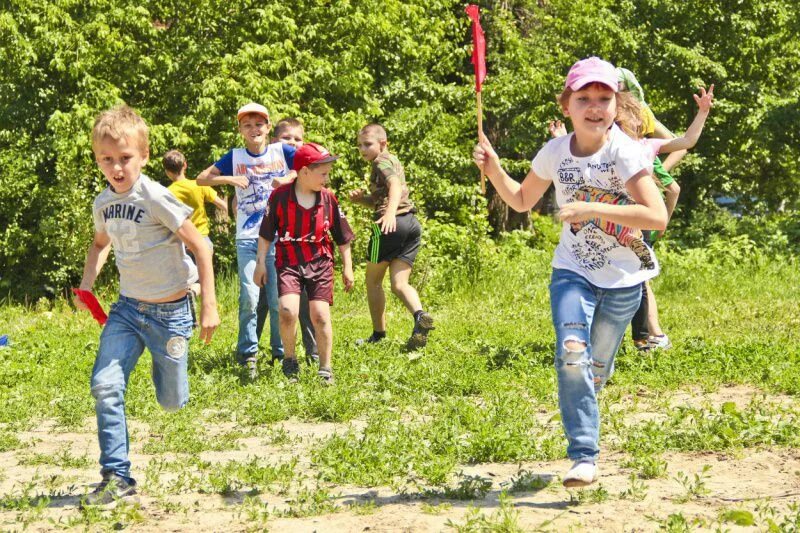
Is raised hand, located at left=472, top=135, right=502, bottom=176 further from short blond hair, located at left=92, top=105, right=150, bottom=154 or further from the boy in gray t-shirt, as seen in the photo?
short blond hair, located at left=92, top=105, right=150, bottom=154

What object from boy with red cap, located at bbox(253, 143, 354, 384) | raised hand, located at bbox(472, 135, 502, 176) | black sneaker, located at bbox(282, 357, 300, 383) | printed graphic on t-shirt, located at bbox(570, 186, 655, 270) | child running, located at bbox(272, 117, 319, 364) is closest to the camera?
printed graphic on t-shirt, located at bbox(570, 186, 655, 270)

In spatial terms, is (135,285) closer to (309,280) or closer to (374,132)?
(309,280)

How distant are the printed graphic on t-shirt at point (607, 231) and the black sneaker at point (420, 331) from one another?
154 inches

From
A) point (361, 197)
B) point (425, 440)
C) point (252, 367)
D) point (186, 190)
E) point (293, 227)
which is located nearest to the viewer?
point (425, 440)

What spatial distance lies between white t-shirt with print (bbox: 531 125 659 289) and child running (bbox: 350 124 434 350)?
368 centimetres

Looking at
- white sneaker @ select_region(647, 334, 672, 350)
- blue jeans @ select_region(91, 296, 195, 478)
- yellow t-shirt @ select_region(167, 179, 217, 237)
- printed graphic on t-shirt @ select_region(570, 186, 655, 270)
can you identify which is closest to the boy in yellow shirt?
yellow t-shirt @ select_region(167, 179, 217, 237)

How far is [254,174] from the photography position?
8172 mm

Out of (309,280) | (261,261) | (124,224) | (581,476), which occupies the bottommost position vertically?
(581,476)

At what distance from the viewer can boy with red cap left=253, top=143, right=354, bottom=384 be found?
294 inches

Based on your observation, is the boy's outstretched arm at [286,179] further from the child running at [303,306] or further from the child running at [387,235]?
the child running at [387,235]

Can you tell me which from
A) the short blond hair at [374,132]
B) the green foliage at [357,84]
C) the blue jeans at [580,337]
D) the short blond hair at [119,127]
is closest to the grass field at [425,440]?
the blue jeans at [580,337]

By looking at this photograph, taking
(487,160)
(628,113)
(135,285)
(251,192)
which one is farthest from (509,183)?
(251,192)

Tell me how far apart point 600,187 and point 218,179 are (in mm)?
4034

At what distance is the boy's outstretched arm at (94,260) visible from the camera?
5020mm
